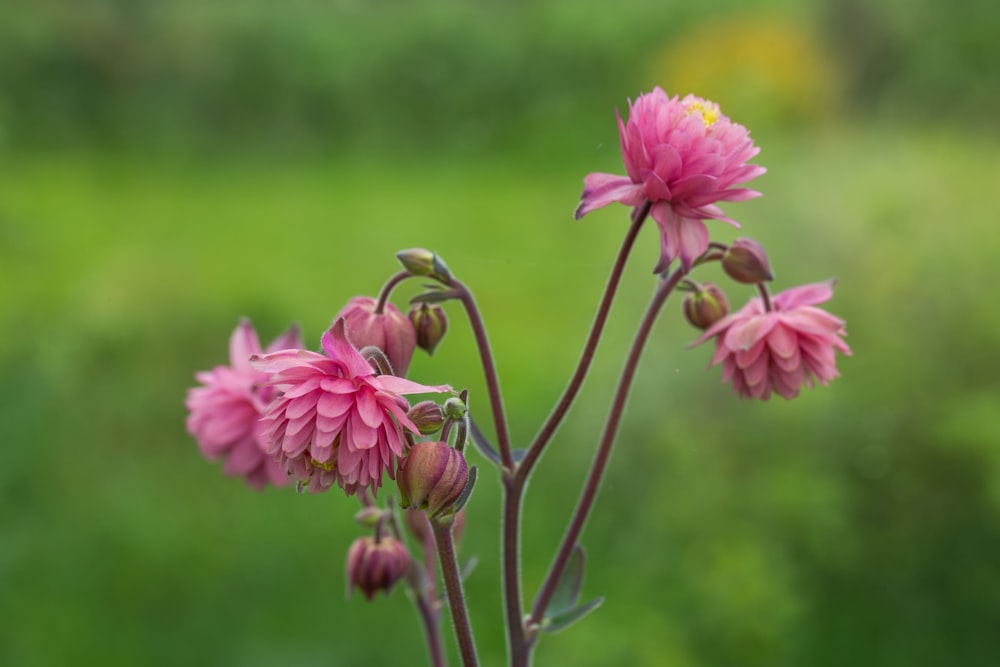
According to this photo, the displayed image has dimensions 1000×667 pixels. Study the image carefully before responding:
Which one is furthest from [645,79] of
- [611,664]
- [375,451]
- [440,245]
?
[375,451]

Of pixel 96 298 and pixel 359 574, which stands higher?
pixel 96 298

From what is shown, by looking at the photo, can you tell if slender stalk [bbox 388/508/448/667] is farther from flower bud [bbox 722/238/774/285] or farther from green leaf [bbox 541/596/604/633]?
flower bud [bbox 722/238/774/285]

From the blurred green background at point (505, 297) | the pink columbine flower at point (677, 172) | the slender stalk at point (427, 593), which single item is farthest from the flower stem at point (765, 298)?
the blurred green background at point (505, 297)

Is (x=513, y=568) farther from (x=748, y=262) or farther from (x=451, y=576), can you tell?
(x=748, y=262)

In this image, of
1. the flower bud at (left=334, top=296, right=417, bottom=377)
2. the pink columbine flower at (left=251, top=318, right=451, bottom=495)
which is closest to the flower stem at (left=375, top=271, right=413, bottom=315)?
the flower bud at (left=334, top=296, right=417, bottom=377)

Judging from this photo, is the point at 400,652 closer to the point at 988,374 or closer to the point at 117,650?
the point at 117,650

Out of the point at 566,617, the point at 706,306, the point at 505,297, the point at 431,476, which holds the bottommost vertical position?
the point at 566,617

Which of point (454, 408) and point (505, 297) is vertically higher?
point (505, 297)

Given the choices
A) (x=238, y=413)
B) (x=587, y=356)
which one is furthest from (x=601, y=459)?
(x=238, y=413)
